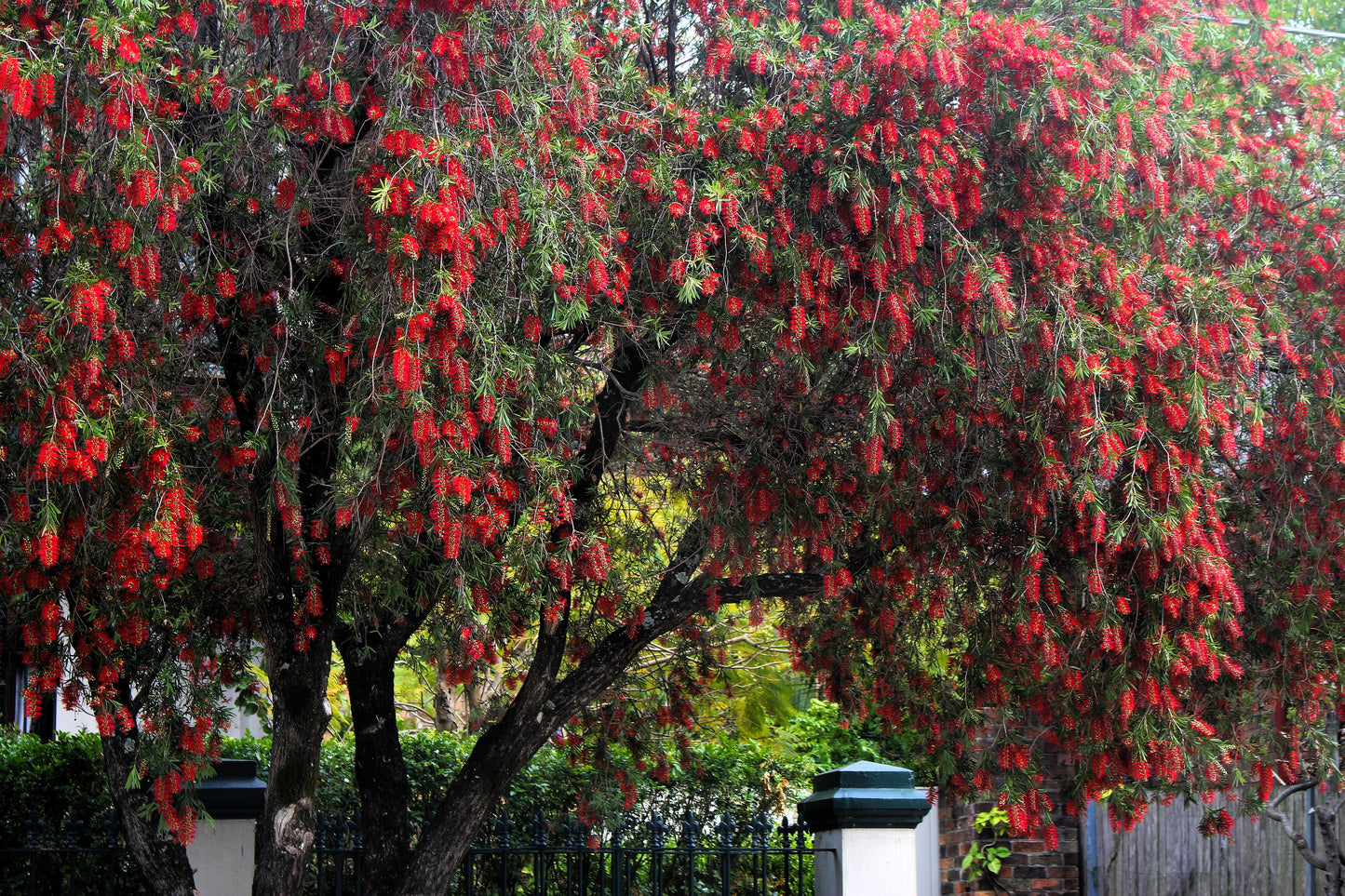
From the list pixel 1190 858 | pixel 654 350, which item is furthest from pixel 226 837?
pixel 1190 858

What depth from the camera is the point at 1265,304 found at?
5492 millimetres

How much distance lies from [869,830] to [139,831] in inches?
145

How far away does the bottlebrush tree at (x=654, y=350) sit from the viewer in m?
4.53

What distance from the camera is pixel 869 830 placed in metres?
6.68

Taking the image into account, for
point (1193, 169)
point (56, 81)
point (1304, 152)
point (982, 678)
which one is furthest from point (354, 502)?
point (1304, 152)

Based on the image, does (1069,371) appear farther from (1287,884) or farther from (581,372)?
(1287,884)

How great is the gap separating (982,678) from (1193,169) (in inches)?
104

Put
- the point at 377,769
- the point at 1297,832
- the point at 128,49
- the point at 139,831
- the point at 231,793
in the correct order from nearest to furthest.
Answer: the point at 128,49 → the point at 139,831 → the point at 231,793 → the point at 377,769 → the point at 1297,832

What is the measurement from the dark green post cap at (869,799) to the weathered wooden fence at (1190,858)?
7.84 feet

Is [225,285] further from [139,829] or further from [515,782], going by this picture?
[515,782]

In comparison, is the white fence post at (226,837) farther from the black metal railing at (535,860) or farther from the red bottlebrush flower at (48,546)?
the red bottlebrush flower at (48,546)

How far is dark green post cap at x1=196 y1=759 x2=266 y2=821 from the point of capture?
6207 millimetres

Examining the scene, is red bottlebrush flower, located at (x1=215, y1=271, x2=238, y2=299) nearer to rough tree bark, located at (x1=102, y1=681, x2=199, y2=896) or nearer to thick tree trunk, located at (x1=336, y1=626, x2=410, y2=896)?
rough tree bark, located at (x1=102, y1=681, x2=199, y2=896)

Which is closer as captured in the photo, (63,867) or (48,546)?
(48,546)
